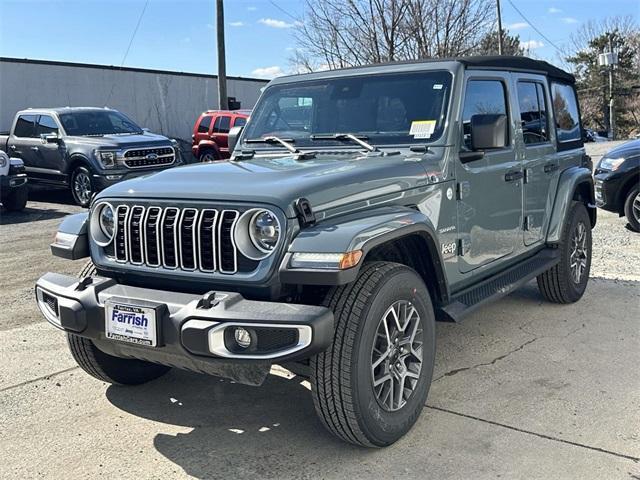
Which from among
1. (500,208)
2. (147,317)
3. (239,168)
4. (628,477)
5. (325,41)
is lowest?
(628,477)

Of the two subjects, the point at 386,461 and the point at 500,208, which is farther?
the point at 500,208

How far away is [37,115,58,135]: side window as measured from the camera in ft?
41.6

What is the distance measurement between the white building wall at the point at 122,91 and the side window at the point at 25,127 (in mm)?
6271

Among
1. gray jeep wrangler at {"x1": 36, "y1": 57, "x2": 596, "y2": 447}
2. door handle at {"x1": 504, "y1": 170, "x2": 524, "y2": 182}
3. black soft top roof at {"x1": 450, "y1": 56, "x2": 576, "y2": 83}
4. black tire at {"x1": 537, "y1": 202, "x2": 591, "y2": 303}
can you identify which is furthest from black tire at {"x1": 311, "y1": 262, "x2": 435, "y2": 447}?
black tire at {"x1": 537, "y1": 202, "x2": 591, "y2": 303}

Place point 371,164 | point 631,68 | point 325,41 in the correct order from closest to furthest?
point 371,164 → point 325,41 → point 631,68

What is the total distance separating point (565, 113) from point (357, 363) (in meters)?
3.85

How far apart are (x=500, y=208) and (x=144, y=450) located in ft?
9.13

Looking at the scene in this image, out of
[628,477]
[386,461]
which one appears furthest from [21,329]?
[628,477]

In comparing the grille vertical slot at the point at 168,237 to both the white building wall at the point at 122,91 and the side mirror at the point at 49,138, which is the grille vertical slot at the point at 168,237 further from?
the white building wall at the point at 122,91

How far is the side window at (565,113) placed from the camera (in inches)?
220

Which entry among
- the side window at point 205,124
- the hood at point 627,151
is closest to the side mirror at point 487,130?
the hood at point 627,151

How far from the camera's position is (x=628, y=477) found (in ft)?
9.66

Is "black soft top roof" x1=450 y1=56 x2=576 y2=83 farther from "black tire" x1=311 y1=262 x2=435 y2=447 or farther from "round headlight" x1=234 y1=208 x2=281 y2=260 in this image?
"round headlight" x1=234 y1=208 x2=281 y2=260

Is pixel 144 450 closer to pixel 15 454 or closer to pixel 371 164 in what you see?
pixel 15 454
